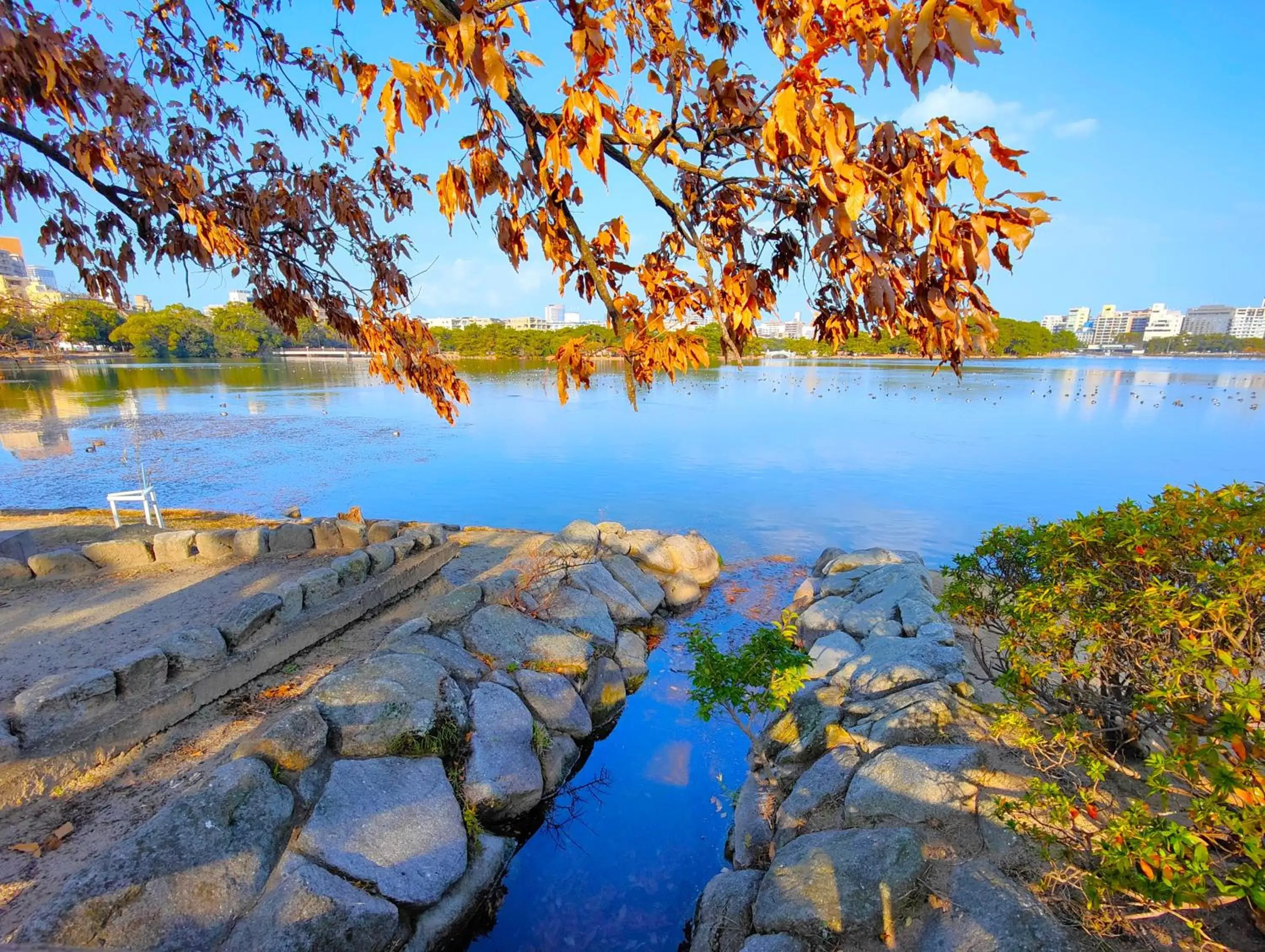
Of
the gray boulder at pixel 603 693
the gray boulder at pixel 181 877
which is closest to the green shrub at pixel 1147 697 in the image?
the gray boulder at pixel 603 693

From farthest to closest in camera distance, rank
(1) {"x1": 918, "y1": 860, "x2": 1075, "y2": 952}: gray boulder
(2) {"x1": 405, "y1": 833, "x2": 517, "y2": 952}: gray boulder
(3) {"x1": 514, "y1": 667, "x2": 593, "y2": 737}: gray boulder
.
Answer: (3) {"x1": 514, "y1": 667, "x2": 593, "y2": 737}: gray boulder → (2) {"x1": 405, "y1": 833, "x2": 517, "y2": 952}: gray boulder → (1) {"x1": 918, "y1": 860, "x2": 1075, "y2": 952}: gray boulder

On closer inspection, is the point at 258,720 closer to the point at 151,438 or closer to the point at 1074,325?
the point at 151,438

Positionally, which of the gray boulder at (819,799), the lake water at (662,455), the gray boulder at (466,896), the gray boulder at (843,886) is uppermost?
the gray boulder at (843,886)

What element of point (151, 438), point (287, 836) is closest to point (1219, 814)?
point (287, 836)

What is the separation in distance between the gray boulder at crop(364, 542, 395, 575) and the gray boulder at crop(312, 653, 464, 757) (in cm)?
286

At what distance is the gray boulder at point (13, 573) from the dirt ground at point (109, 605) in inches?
4.3

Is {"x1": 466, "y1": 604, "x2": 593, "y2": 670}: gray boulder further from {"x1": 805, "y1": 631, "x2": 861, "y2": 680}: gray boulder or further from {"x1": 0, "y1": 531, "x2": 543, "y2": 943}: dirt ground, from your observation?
{"x1": 805, "y1": 631, "x2": 861, "y2": 680}: gray boulder

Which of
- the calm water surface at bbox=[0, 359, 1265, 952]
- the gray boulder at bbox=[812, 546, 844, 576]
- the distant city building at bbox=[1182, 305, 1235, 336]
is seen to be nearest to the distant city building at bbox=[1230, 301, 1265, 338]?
the distant city building at bbox=[1182, 305, 1235, 336]

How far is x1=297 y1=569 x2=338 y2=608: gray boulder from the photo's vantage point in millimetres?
6538

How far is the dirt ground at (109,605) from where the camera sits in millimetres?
5832

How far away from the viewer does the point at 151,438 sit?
21344mm

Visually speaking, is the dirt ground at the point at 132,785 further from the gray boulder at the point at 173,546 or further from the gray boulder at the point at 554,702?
the gray boulder at the point at 173,546

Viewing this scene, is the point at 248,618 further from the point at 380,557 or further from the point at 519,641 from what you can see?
the point at 519,641

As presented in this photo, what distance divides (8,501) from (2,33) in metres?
17.1
